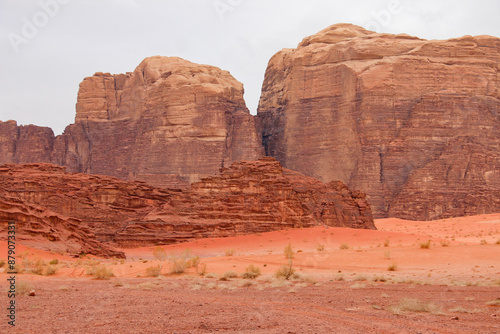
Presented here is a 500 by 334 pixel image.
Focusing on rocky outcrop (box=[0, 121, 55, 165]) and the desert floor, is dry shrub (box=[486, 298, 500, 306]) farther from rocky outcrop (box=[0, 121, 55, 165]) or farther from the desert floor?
rocky outcrop (box=[0, 121, 55, 165])

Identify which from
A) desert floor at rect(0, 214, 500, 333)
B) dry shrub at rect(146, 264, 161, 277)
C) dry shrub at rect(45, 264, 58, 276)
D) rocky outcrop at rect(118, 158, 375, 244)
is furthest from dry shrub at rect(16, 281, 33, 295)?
rocky outcrop at rect(118, 158, 375, 244)

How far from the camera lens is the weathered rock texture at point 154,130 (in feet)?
→ 227

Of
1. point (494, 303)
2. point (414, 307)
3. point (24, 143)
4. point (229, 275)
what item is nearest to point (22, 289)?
point (229, 275)

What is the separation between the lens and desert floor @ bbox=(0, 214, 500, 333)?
9.56 m

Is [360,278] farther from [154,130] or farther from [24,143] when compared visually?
[24,143]

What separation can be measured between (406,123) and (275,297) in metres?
58.1

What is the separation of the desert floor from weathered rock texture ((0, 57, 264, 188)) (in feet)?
149

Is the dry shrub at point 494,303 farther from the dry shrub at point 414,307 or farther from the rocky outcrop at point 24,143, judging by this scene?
the rocky outcrop at point 24,143

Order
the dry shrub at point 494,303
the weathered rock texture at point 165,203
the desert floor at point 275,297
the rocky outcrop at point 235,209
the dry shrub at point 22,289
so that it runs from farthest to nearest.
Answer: the rocky outcrop at point 235,209, the weathered rock texture at point 165,203, the dry shrub at point 22,289, the dry shrub at point 494,303, the desert floor at point 275,297

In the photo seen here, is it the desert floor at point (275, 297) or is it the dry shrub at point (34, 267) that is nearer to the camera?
the desert floor at point (275, 297)

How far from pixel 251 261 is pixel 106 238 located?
13803 mm

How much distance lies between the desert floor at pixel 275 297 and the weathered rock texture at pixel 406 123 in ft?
138

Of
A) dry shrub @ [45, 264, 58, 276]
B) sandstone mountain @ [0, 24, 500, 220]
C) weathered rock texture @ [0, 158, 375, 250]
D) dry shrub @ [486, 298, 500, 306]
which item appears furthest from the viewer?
sandstone mountain @ [0, 24, 500, 220]

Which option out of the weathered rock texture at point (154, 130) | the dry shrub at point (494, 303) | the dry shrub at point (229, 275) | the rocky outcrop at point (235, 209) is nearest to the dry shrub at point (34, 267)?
the dry shrub at point (229, 275)
